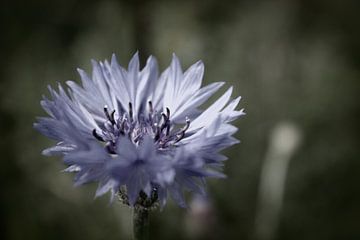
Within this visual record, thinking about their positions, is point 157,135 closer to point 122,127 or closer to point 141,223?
point 122,127

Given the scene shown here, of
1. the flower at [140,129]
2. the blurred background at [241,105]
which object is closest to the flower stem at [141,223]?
the flower at [140,129]

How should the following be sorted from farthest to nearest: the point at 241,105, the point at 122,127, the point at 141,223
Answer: the point at 241,105
the point at 122,127
the point at 141,223

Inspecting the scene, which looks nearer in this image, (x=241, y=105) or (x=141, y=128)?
(x=141, y=128)

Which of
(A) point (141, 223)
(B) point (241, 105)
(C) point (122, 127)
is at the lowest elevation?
(A) point (141, 223)

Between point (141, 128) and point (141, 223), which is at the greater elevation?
point (141, 128)

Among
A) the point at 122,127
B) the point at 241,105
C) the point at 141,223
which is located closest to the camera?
the point at 141,223

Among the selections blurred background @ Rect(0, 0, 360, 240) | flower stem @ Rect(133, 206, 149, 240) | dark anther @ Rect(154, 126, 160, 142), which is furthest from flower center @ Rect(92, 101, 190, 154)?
blurred background @ Rect(0, 0, 360, 240)

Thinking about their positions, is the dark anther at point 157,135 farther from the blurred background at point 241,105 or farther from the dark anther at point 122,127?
the blurred background at point 241,105

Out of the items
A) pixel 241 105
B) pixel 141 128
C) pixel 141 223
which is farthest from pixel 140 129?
pixel 241 105

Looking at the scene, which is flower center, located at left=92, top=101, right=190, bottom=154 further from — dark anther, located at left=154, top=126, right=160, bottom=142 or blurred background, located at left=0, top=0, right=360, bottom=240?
blurred background, located at left=0, top=0, right=360, bottom=240
